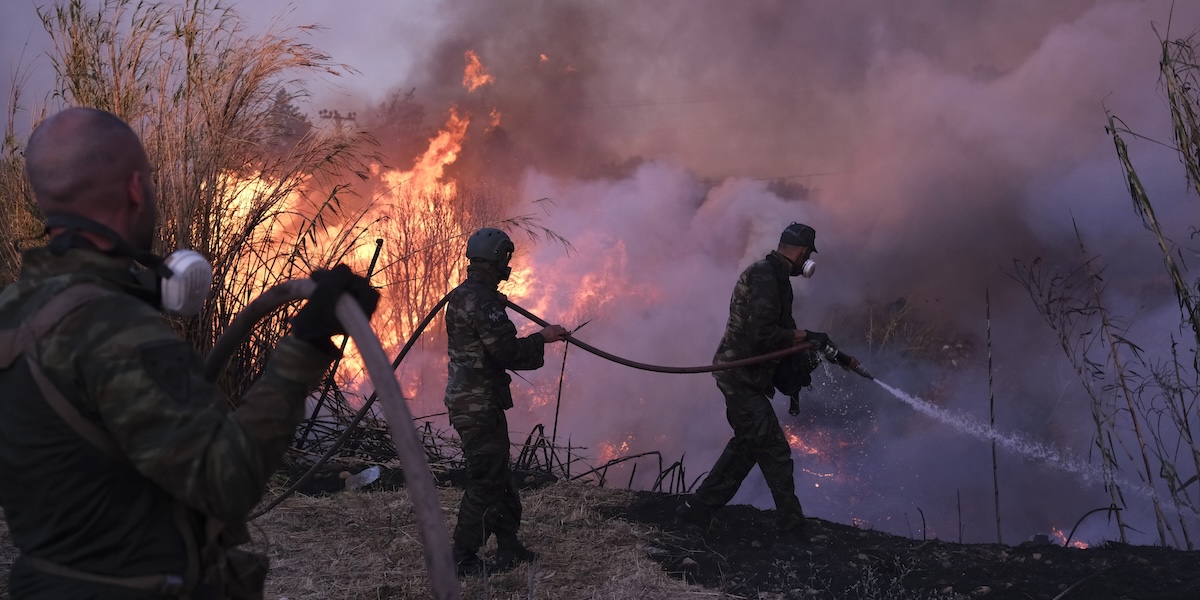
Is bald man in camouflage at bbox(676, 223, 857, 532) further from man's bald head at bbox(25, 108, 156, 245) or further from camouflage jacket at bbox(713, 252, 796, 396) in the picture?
man's bald head at bbox(25, 108, 156, 245)

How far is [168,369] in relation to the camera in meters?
1.53

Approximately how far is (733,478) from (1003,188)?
31.6 ft

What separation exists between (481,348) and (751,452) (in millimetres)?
2022

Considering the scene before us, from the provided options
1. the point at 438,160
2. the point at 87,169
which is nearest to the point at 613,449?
the point at 438,160

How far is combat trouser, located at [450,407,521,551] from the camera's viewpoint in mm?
4926

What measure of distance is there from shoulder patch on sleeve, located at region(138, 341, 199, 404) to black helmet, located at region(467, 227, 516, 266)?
11.3 ft

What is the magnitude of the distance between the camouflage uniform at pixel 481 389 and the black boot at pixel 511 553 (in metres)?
0.19

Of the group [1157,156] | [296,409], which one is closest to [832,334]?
[1157,156]

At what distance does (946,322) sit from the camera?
44.9 feet

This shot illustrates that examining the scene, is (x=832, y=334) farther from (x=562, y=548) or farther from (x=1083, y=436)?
(x=562, y=548)

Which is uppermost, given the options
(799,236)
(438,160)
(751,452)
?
(438,160)

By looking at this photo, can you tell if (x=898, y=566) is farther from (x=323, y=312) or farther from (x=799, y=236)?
(x=323, y=312)

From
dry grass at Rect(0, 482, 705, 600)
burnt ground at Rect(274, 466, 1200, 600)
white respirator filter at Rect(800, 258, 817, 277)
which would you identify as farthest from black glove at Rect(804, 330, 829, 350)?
dry grass at Rect(0, 482, 705, 600)

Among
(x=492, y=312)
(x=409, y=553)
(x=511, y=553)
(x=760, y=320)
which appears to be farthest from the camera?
(x=760, y=320)
